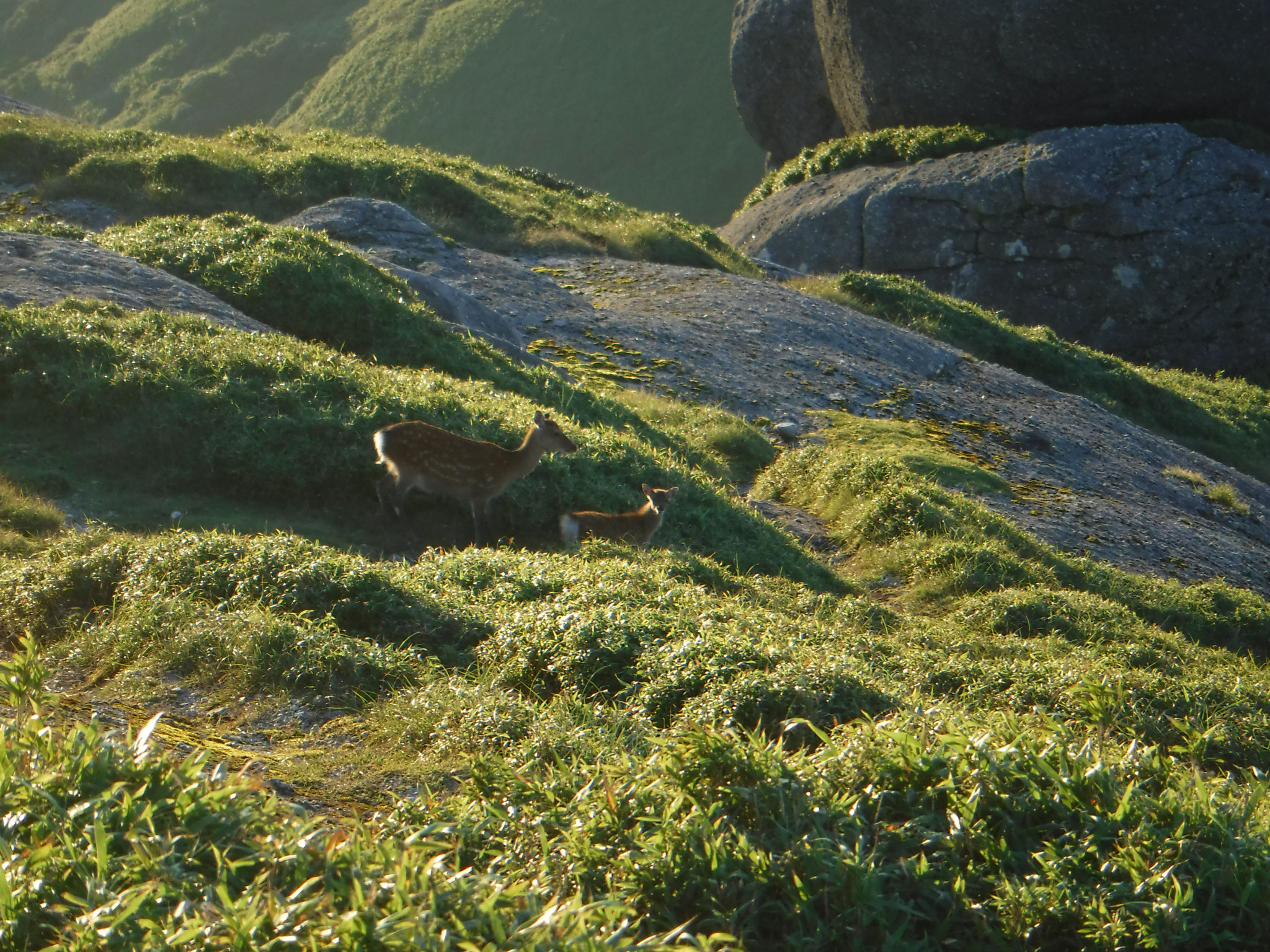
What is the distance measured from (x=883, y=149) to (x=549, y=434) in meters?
19.6

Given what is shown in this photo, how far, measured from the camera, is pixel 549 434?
29.3ft

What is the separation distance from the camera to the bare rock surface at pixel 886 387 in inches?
500

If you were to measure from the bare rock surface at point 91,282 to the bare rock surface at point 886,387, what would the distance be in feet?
14.9

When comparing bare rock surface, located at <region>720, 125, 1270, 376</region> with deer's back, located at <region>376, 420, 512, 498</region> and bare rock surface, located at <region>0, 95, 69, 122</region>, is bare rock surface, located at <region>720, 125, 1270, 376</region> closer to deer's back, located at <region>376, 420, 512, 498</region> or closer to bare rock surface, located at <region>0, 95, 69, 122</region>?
bare rock surface, located at <region>0, 95, 69, 122</region>

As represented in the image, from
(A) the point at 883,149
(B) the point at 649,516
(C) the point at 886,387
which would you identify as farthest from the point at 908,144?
(B) the point at 649,516

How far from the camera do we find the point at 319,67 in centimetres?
6334

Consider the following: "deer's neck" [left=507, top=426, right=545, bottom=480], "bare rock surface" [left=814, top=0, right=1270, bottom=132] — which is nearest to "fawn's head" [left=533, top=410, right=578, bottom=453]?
"deer's neck" [left=507, top=426, right=545, bottom=480]

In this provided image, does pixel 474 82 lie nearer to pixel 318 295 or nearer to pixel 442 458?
pixel 318 295

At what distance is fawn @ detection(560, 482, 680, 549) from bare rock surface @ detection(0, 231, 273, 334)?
4154mm

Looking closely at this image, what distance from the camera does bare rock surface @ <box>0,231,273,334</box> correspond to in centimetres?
1055

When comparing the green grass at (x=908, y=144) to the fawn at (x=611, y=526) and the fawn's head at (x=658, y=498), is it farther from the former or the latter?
the fawn at (x=611, y=526)

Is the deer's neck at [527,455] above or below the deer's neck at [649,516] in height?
above

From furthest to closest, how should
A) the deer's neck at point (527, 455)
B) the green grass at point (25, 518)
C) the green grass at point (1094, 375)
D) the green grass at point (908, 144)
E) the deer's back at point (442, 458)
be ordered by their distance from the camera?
the green grass at point (908, 144)
the green grass at point (1094, 375)
the deer's neck at point (527, 455)
the deer's back at point (442, 458)
the green grass at point (25, 518)

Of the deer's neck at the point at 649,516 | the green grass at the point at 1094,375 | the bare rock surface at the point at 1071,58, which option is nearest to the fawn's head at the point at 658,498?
the deer's neck at the point at 649,516
